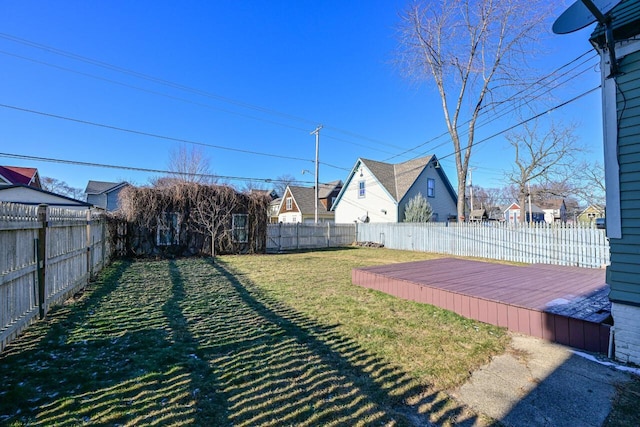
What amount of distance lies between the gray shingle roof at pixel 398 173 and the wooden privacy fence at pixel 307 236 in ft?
13.1

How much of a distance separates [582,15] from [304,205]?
25673 mm

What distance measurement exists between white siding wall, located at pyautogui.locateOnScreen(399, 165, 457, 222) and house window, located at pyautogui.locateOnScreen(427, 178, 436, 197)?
0.22 metres

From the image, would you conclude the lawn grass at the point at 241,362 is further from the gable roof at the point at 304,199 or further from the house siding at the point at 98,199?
the house siding at the point at 98,199

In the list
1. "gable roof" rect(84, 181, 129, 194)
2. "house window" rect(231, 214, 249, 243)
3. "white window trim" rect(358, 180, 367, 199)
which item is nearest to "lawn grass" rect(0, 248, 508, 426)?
"house window" rect(231, 214, 249, 243)

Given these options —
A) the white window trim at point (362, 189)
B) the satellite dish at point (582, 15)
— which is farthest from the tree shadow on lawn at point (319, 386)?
the white window trim at point (362, 189)

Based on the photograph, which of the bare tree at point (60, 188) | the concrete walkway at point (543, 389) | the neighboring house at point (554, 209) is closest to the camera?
the concrete walkway at point (543, 389)

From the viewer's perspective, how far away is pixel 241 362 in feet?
9.52

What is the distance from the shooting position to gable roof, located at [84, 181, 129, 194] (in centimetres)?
3058

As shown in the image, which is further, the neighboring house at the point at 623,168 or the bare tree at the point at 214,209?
the bare tree at the point at 214,209

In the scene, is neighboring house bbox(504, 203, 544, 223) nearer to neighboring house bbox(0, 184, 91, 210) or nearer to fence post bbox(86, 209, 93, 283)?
fence post bbox(86, 209, 93, 283)

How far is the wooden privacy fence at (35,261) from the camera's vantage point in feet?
10.3

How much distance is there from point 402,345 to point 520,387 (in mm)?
1174

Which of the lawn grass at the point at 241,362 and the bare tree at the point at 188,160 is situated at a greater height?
the bare tree at the point at 188,160

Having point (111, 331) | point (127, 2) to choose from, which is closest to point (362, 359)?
point (111, 331)
